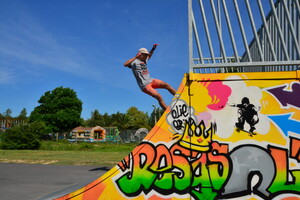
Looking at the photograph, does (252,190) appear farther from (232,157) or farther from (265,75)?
(265,75)

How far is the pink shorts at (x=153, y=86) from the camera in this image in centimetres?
554

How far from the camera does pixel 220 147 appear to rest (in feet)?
13.0

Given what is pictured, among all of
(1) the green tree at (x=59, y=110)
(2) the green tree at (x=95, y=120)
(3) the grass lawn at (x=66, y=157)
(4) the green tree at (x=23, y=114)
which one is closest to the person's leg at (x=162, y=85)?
(3) the grass lawn at (x=66, y=157)

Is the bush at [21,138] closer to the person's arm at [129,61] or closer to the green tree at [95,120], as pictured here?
the person's arm at [129,61]

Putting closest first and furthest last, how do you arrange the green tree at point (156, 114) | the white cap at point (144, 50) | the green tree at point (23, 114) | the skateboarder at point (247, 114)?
the skateboarder at point (247, 114), the white cap at point (144, 50), the green tree at point (156, 114), the green tree at point (23, 114)

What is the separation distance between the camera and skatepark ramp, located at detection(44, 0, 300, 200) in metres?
3.81

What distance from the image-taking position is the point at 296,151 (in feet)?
12.4

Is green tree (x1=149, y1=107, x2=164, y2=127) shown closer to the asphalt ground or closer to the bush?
the asphalt ground

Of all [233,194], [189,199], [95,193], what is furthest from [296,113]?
[95,193]

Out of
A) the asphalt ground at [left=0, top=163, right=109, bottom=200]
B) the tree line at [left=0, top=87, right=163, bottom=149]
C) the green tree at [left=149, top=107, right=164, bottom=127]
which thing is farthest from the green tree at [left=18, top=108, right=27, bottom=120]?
the asphalt ground at [left=0, top=163, right=109, bottom=200]

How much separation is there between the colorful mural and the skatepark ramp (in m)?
0.01

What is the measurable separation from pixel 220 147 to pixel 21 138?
3038 cm

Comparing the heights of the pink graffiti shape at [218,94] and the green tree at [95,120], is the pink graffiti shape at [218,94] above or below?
below

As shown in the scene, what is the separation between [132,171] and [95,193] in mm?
675
